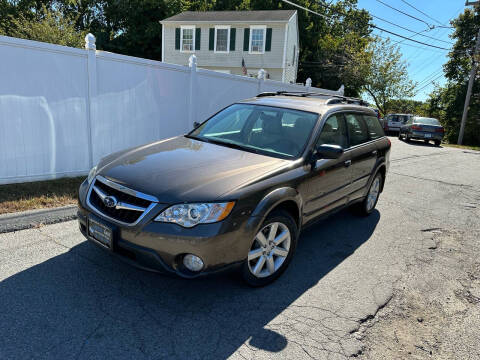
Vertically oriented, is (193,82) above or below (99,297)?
above

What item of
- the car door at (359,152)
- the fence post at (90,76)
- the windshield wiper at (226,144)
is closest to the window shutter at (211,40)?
the fence post at (90,76)

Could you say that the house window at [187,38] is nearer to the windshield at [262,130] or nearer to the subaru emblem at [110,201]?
the windshield at [262,130]

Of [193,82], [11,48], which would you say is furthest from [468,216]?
[11,48]

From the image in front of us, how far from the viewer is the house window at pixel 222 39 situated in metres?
25.7

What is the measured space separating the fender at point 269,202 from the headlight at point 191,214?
1.09 ft

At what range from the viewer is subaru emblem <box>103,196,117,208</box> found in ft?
10.1

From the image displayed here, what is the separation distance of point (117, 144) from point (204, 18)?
22226 millimetres

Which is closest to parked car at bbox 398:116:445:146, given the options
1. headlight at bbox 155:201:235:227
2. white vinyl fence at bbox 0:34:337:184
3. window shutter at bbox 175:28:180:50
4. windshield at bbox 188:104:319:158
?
white vinyl fence at bbox 0:34:337:184

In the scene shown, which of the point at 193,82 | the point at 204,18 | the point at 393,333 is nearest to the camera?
the point at 393,333

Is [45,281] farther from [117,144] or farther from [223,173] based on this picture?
[117,144]

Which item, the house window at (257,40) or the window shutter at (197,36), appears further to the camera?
the window shutter at (197,36)

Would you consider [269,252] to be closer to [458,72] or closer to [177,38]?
[177,38]

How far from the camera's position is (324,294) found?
3.45m

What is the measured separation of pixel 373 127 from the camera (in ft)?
18.5
